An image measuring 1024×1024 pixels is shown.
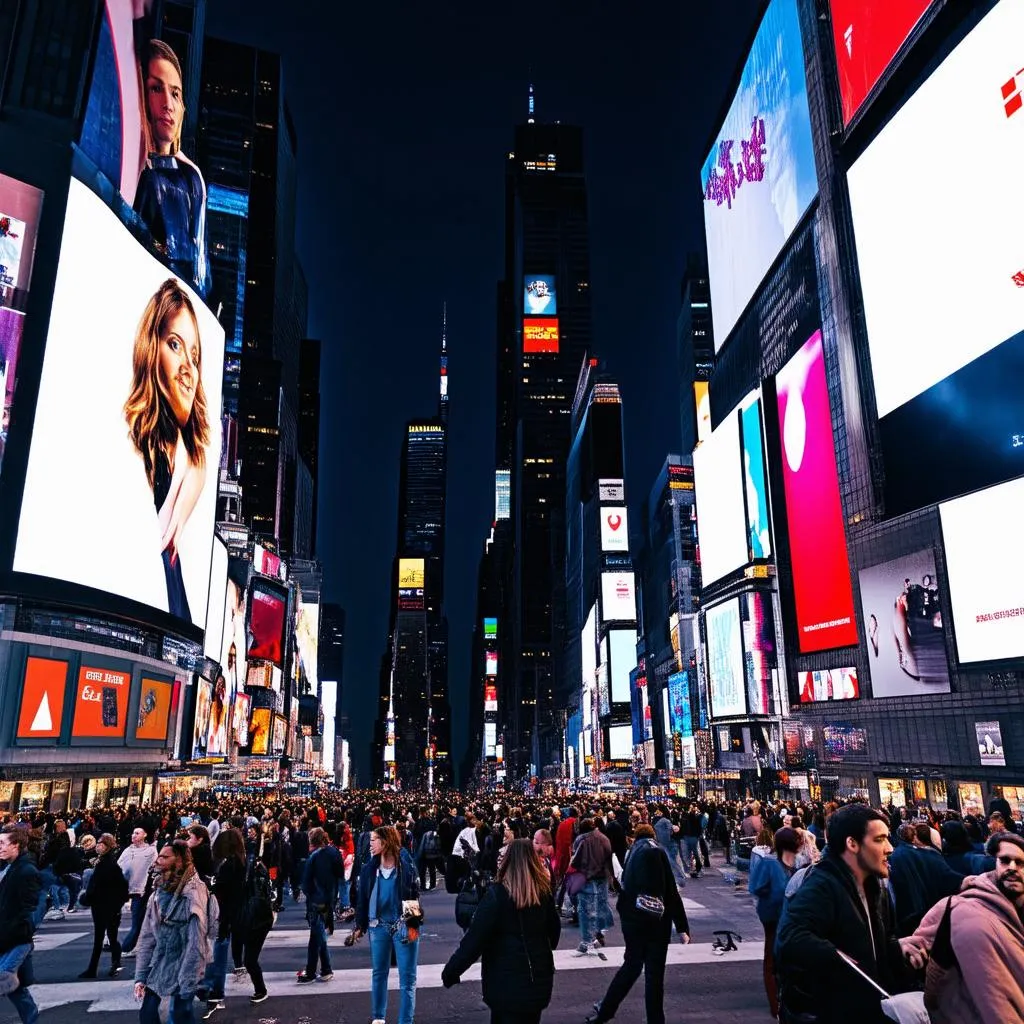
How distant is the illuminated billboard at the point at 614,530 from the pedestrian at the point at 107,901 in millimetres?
122717

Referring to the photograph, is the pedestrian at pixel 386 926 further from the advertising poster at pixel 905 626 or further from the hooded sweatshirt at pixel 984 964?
the advertising poster at pixel 905 626

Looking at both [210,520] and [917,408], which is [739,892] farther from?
[210,520]

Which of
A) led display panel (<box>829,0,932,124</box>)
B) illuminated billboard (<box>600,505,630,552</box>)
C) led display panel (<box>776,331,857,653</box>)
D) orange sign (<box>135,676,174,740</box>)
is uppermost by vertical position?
led display panel (<box>829,0,932,124</box>)

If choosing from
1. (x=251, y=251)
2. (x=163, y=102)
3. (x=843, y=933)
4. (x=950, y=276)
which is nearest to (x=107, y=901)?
(x=843, y=933)

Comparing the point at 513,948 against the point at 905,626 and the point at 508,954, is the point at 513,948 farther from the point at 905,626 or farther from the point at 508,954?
the point at 905,626

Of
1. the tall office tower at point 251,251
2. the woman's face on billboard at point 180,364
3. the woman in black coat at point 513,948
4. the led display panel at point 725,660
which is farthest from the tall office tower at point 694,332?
the woman in black coat at point 513,948

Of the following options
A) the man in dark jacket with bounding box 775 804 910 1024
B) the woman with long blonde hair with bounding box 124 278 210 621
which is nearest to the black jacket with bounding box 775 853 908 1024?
the man in dark jacket with bounding box 775 804 910 1024

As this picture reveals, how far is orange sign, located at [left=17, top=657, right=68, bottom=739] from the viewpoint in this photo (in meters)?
46.4

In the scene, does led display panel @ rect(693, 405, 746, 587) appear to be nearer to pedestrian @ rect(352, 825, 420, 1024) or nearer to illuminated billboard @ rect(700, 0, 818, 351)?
illuminated billboard @ rect(700, 0, 818, 351)

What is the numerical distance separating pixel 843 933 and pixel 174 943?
5663mm

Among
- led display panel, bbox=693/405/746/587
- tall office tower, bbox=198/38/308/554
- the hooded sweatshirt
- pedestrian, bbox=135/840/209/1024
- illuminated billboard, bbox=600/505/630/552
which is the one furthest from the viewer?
tall office tower, bbox=198/38/308/554

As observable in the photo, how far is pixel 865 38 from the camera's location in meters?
47.8

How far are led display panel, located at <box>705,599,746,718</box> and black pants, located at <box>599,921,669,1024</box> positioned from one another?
6083cm

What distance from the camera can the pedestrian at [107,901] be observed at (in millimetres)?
11469
